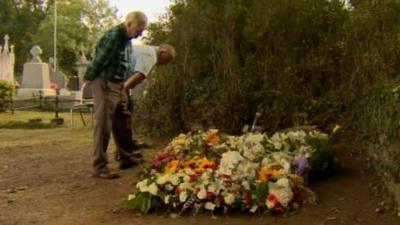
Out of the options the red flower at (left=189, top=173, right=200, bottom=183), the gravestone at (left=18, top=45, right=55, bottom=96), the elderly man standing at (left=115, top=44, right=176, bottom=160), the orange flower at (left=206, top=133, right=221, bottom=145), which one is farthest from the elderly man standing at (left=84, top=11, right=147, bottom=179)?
the gravestone at (left=18, top=45, right=55, bottom=96)

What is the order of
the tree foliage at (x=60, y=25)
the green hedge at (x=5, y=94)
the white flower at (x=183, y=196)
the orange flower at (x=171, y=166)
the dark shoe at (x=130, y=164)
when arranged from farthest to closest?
1. the tree foliage at (x=60, y=25)
2. the green hedge at (x=5, y=94)
3. the dark shoe at (x=130, y=164)
4. the orange flower at (x=171, y=166)
5. the white flower at (x=183, y=196)

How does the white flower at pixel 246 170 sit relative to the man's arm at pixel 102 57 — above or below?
below

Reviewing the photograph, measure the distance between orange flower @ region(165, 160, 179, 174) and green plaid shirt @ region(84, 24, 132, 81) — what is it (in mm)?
1418

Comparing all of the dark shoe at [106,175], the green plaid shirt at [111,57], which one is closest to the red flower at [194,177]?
the dark shoe at [106,175]

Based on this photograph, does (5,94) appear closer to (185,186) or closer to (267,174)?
(185,186)

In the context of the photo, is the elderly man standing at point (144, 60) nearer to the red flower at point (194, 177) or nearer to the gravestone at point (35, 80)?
the red flower at point (194, 177)

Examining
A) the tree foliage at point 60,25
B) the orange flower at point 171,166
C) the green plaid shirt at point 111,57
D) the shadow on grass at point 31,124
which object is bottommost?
the shadow on grass at point 31,124

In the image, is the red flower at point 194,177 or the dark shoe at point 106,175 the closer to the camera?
the red flower at point 194,177

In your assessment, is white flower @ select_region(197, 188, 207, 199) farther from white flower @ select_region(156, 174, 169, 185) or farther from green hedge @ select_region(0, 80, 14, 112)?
green hedge @ select_region(0, 80, 14, 112)

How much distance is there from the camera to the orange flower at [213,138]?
21.0ft

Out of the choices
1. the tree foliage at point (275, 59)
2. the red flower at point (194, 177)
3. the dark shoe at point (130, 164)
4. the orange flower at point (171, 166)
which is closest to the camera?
the red flower at point (194, 177)

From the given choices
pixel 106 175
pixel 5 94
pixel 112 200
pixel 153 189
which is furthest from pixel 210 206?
pixel 5 94

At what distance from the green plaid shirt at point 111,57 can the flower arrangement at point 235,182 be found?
1356mm

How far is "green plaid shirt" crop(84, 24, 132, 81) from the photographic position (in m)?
6.55
